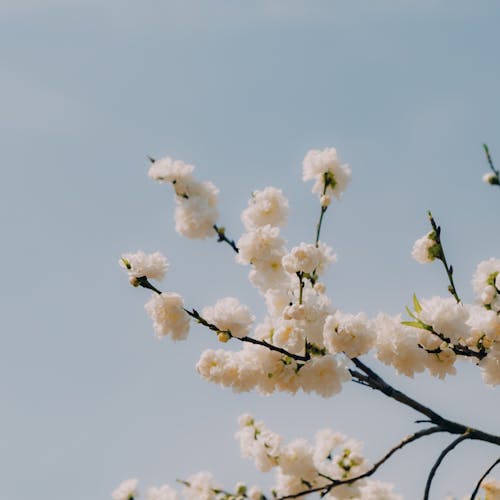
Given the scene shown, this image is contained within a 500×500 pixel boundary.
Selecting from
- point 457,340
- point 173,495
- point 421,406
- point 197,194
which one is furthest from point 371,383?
point 173,495

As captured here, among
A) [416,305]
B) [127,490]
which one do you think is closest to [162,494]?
[127,490]

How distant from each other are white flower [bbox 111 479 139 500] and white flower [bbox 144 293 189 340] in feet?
10.4

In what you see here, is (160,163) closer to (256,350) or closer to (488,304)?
(256,350)

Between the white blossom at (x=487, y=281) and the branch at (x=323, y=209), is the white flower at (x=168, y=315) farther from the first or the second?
the white blossom at (x=487, y=281)

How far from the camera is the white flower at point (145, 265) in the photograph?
335 centimetres

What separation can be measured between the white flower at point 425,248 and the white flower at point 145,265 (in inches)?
54.7

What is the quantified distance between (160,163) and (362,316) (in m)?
1.61

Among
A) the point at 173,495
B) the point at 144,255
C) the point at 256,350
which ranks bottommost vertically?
the point at 173,495

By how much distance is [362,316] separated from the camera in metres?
3.28

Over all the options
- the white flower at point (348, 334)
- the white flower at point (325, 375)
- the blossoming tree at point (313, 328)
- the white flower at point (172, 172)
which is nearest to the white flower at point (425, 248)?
the blossoming tree at point (313, 328)

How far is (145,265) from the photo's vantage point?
3365mm

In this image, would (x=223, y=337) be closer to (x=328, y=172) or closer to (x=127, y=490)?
(x=328, y=172)

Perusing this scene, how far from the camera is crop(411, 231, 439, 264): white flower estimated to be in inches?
140

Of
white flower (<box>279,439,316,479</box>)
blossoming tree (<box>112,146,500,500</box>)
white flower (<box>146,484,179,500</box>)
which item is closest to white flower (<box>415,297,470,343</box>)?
blossoming tree (<box>112,146,500,500</box>)
